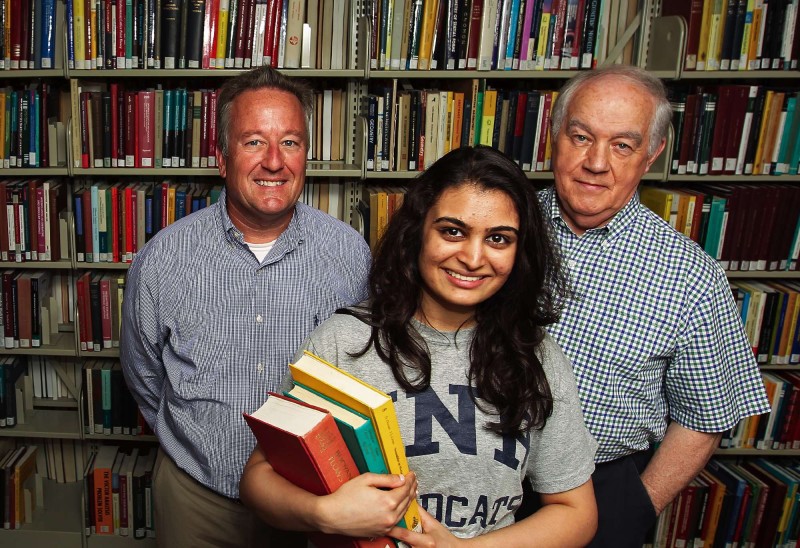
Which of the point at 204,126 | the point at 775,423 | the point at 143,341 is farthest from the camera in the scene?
the point at 775,423

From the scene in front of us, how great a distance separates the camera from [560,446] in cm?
133

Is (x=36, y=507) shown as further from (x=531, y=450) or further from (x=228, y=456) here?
(x=531, y=450)

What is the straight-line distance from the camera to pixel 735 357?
174 centimetres

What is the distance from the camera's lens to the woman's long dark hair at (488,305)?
1310mm

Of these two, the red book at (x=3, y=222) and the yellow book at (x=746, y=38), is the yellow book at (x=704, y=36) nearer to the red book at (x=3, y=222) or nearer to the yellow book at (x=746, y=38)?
the yellow book at (x=746, y=38)

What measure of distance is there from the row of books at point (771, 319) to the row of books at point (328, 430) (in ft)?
7.64

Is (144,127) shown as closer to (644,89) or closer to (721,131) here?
(644,89)

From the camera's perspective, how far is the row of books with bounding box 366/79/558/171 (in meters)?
2.91

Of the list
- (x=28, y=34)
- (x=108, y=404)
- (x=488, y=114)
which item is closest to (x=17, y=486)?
(x=108, y=404)

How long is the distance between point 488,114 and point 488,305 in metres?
1.69

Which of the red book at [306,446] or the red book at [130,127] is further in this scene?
the red book at [130,127]

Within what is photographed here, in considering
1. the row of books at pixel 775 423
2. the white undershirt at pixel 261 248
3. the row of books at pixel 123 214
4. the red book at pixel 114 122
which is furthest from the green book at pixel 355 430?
the row of books at pixel 775 423

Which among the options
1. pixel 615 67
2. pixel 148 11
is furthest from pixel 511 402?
pixel 148 11

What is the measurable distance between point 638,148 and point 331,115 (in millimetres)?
1596
